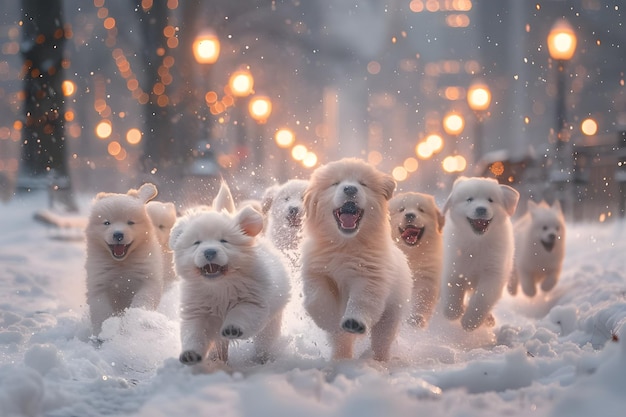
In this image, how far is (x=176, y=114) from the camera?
2623cm

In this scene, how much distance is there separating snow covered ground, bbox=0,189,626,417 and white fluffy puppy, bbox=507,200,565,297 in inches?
64.8

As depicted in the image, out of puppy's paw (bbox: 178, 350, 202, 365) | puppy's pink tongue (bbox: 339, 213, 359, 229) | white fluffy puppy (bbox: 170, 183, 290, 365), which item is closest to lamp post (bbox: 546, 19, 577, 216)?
puppy's pink tongue (bbox: 339, 213, 359, 229)

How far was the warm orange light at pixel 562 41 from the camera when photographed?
17609 mm

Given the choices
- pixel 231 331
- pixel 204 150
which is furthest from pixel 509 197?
pixel 204 150

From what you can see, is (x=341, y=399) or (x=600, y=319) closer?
(x=341, y=399)

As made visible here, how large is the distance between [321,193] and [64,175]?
19334mm

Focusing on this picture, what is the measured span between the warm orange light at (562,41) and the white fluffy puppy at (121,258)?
10668 millimetres

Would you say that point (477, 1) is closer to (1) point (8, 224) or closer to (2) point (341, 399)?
(1) point (8, 224)

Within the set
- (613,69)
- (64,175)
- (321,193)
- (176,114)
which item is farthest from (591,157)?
(613,69)

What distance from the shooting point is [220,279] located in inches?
268

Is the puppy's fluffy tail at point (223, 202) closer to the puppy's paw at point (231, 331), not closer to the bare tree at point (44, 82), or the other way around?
the puppy's paw at point (231, 331)

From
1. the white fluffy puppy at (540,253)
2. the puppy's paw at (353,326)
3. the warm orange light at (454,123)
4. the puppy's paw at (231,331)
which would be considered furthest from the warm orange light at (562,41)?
the puppy's paw at (231,331)

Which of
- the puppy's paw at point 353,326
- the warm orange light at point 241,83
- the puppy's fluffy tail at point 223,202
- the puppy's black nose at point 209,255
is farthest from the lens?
the warm orange light at point 241,83

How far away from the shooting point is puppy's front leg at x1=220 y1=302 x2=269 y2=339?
21.3 ft
